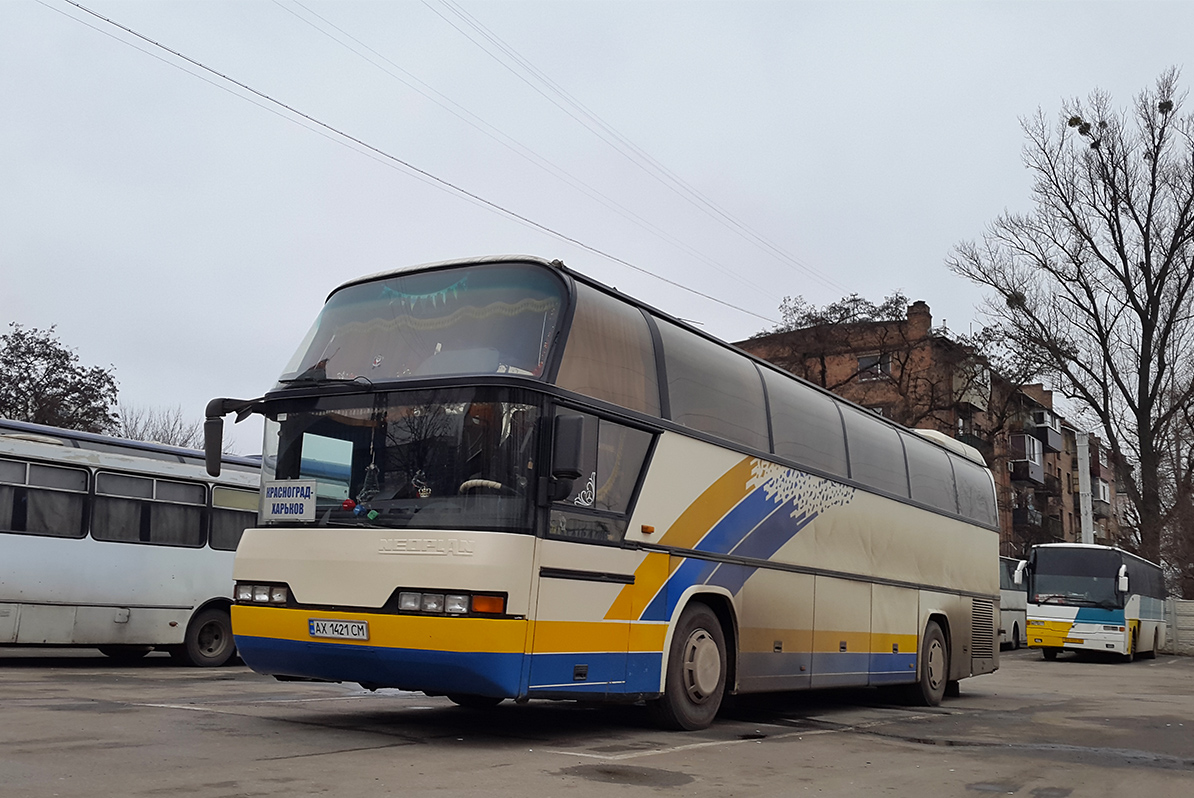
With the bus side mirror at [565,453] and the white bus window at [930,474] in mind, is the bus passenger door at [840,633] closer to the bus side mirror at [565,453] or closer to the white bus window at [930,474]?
the white bus window at [930,474]

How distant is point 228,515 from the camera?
58.3 ft

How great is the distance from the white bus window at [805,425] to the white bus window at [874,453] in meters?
0.33

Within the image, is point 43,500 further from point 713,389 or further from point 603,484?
point 603,484

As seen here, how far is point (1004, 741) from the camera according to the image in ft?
33.8

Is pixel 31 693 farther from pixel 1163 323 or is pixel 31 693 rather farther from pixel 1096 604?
pixel 1163 323

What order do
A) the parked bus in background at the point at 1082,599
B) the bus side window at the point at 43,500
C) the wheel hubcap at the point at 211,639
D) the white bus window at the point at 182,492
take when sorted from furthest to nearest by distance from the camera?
the parked bus in background at the point at 1082,599 → the wheel hubcap at the point at 211,639 → the white bus window at the point at 182,492 → the bus side window at the point at 43,500

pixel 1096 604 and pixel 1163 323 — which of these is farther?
pixel 1163 323

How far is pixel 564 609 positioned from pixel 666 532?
5.10 ft

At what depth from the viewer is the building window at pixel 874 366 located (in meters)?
46.2

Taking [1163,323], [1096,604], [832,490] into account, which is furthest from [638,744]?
[1163,323]

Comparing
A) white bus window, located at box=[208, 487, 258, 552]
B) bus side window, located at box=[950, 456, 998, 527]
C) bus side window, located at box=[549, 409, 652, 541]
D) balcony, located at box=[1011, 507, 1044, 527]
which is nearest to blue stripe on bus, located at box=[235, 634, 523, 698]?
bus side window, located at box=[549, 409, 652, 541]

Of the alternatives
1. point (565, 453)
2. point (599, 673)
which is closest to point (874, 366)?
point (599, 673)

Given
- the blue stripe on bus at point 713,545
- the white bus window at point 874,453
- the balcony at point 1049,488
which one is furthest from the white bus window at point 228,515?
the balcony at point 1049,488

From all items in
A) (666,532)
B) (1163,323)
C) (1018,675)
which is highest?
(1163,323)
